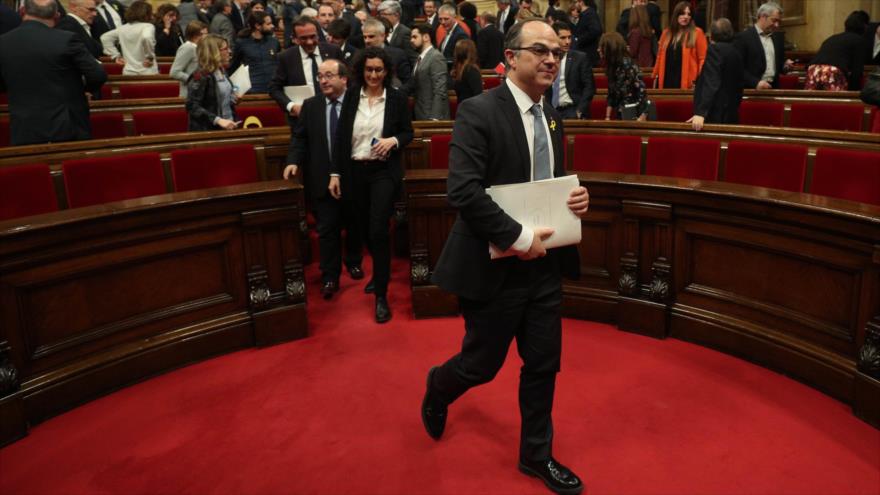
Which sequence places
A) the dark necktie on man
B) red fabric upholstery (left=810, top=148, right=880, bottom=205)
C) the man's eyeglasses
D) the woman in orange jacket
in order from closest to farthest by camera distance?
the man's eyeglasses → the dark necktie on man → red fabric upholstery (left=810, top=148, right=880, bottom=205) → the woman in orange jacket

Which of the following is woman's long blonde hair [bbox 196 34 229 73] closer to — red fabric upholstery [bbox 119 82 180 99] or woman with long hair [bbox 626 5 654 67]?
red fabric upholstery [bbox 119 82 180 99]

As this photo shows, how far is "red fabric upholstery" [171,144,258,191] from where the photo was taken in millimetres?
3961

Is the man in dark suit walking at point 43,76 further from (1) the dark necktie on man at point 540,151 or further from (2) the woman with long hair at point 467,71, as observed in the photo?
(1) the dark necktie on man at point 540,151

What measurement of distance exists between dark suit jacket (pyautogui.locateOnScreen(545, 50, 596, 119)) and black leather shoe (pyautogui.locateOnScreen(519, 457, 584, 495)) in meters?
3.28

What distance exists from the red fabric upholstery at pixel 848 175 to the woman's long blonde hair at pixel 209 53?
11.0 ft

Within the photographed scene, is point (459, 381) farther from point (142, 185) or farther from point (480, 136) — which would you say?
point (142, 185)

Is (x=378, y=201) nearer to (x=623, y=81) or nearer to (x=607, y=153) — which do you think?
(x=607, y=153)

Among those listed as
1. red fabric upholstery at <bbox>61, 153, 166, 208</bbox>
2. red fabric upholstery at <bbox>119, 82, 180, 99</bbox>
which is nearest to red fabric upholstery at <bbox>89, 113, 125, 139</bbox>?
red fabric upholstery at <bbox>119, 82, 180, 99</bbox>

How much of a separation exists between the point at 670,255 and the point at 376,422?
1655 mm

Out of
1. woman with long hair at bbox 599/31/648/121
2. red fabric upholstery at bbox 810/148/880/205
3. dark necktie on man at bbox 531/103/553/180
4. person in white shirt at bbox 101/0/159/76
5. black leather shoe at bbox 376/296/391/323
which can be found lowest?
→ black leather shoe at bbox 376/296/391/323

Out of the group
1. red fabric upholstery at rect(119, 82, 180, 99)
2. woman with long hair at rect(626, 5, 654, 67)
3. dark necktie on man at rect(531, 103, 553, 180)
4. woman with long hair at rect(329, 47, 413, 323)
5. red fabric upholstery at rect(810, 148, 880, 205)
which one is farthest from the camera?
woman with long hair at rect(626, 5, 654, 67)

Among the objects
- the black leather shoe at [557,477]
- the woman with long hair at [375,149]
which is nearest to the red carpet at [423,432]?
the black leather shoe at [557,477]

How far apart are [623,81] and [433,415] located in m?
3.09

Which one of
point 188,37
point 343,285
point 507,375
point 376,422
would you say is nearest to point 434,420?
point 376,422
